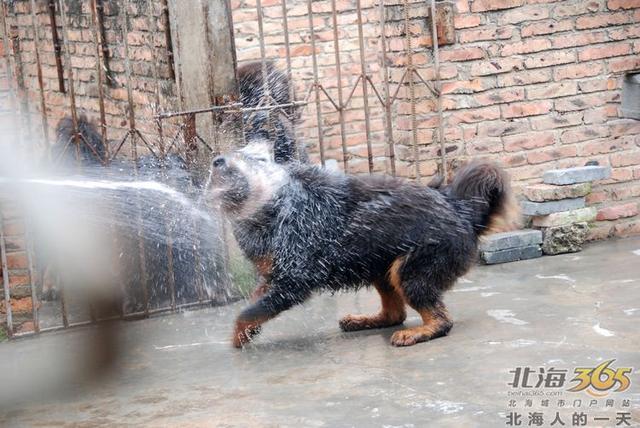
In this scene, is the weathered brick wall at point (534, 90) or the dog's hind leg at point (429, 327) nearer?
the dog's hind leg at point (429, 327)

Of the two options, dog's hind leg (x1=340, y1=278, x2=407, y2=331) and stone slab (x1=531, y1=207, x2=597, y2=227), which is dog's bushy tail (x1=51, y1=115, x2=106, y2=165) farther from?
stone slab (x1=531, y1=207, x2=597, y2=227)

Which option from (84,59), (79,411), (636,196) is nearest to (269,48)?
(84,59)

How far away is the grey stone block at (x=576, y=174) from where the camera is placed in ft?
23.8

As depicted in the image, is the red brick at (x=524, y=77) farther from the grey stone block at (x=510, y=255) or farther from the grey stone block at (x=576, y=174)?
the grey stone block at (x=510, y=255)

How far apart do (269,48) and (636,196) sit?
3151 millimetres

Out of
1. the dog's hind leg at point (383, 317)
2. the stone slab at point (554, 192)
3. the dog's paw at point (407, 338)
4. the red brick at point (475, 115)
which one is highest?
the red brick at point (475, 115)

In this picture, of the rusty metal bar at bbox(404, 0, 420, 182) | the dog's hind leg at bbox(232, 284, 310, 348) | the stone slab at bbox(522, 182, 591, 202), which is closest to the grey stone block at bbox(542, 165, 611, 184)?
the stone slab at bbox(522, 182, 591, 202)

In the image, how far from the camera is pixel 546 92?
24.2ft

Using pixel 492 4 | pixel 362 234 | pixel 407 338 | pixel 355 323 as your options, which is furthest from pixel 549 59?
pixel 407 338

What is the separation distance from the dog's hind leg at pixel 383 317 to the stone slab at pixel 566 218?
1886mm

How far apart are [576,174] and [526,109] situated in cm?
58

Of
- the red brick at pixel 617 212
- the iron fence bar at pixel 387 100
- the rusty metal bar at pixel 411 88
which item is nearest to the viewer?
the iron fence bar at pixel 387 100

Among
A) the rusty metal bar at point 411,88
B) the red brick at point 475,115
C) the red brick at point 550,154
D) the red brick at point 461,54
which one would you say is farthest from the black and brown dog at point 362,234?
the red brick at point 550,154

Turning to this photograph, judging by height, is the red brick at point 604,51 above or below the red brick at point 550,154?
above
